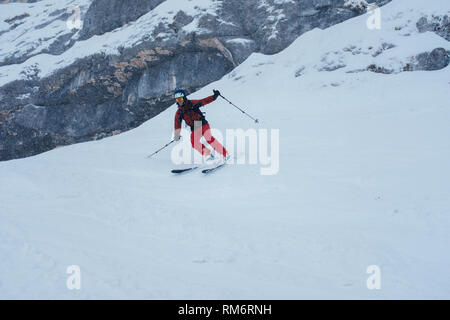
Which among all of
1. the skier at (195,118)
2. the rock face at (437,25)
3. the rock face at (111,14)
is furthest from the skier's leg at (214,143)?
the rock face at (111,14)

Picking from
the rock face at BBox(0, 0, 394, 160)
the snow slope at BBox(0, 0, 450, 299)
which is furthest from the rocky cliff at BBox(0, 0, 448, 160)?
the snow slope at BBox(0, 0, 450, 299)

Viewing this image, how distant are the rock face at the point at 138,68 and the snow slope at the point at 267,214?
8.40 meters

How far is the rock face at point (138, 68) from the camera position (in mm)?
17312

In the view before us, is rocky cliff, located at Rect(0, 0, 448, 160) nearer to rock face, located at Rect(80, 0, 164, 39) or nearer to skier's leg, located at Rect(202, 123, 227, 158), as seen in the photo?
rock face, located at Rect(80, 0, 164, 39)

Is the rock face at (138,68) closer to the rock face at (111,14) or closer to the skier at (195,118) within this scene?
the rock face at (111,14)

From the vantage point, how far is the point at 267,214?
5.09 meters

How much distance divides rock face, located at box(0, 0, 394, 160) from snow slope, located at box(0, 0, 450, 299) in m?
8.40

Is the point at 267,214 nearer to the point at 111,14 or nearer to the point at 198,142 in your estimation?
the point at 198,142

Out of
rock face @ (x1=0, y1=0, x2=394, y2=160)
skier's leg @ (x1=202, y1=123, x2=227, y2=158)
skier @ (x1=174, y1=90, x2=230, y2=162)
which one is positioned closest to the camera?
skier's leg @ (x1=202, y1=123, x2=227, y2=158)

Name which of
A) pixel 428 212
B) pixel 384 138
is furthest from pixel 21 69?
pixel 428 212

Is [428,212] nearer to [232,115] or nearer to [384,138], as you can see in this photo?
[384,138]

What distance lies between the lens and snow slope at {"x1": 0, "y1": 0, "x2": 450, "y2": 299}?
11.2ft

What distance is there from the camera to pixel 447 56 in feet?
35.6
